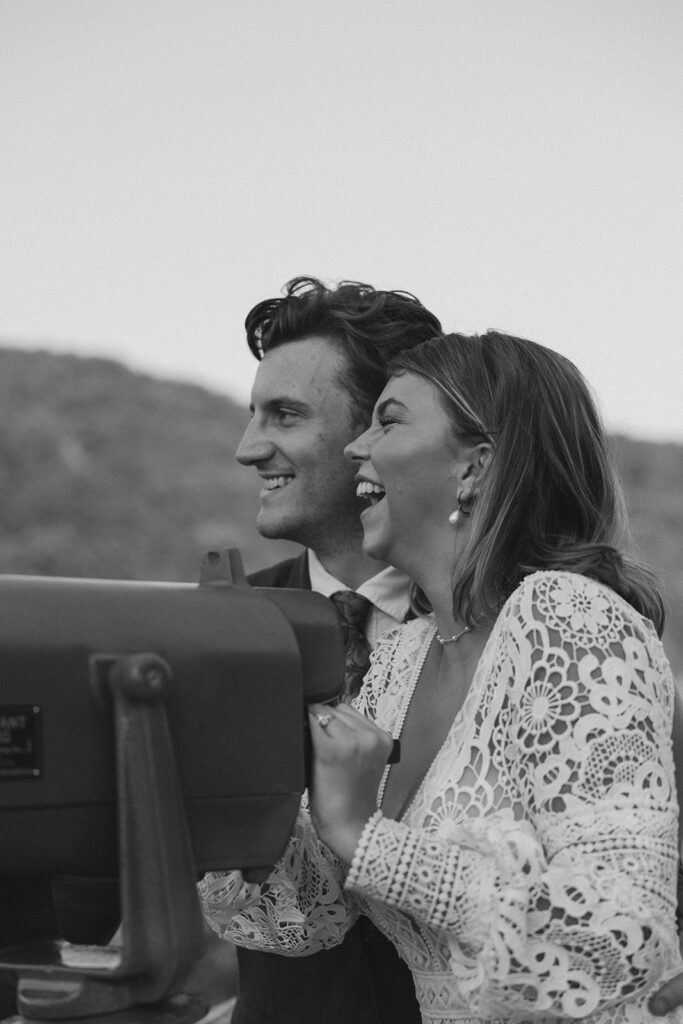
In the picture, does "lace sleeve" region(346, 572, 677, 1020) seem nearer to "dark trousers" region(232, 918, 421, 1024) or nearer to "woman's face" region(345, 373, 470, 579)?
"woman's face" region(345, 373, 470, 579)

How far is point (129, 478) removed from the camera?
1919 cm

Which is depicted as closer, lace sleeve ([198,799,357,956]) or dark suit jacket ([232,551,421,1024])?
lace sleeve ([198,799,357,956])

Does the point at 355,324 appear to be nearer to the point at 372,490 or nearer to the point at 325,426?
the point at 325,426

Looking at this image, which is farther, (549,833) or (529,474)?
(529,474)

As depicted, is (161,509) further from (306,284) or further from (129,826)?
(129,826)

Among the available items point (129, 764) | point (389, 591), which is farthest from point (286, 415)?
point (129, 764)

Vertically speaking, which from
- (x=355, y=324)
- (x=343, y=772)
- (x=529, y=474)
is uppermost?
(x=355, y=324)

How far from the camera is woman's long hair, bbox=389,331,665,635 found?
91.1 inches

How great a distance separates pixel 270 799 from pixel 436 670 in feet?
3.42

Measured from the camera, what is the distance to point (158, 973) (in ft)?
4.28

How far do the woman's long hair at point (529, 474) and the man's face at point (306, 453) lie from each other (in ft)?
2.63

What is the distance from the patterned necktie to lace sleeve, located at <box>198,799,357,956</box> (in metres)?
0.53

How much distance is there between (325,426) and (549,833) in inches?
65.7

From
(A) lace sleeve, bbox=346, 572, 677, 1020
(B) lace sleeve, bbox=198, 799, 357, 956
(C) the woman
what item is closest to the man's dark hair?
(C) the woman
